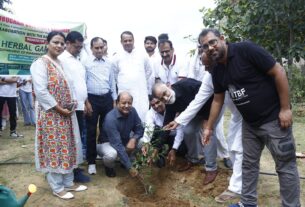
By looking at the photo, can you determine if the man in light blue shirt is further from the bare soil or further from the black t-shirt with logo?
the black t-shirt with logo

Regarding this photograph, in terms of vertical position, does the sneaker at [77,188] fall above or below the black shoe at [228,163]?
below

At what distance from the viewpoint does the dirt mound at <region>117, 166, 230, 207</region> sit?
352 centimetres

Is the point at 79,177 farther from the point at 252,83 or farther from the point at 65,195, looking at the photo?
the point at 252,83

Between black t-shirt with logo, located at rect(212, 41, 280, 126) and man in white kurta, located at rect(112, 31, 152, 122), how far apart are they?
206 cm

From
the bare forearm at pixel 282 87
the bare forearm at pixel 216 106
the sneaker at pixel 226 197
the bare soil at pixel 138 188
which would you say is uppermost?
the bare forearm at pixel 282 87

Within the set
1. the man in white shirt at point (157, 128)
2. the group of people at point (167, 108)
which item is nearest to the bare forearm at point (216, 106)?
the group of people at point (167, 108)

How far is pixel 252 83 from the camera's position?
2.68 metres

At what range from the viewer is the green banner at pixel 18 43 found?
219 inches

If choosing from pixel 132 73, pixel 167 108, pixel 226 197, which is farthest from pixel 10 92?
pixel 226 197

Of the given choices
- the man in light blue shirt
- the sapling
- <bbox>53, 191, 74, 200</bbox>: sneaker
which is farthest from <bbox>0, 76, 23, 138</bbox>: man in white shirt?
the sapling

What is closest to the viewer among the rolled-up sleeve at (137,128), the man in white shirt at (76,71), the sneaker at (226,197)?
the sneaker at (226,197)

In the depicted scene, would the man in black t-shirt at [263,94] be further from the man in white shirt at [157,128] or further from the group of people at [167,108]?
the man in white shirt at [157,128]

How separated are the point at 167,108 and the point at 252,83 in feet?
4.96

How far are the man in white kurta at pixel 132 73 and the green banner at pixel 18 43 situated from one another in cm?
225
